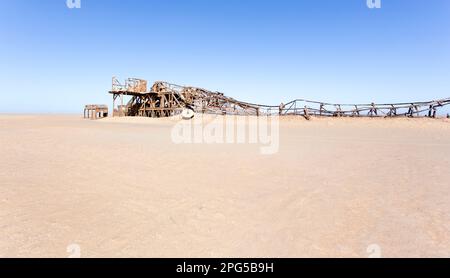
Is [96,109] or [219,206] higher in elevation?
[96,109]

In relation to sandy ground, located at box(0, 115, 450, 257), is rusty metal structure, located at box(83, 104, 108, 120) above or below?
above

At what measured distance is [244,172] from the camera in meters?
8.00

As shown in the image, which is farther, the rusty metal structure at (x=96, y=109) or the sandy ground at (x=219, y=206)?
the rusty metal structure at (x=96, y=109)

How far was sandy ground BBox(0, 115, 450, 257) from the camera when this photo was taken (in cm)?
385

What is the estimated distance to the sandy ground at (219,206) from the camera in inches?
151

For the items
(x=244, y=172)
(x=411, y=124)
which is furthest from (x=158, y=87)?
(x=244, y=172)

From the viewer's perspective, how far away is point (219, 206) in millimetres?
5316

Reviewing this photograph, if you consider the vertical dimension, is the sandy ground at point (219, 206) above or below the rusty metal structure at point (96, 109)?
below

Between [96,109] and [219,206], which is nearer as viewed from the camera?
[219,206]

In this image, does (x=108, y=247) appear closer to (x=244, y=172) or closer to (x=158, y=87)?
(x=244, y=172)

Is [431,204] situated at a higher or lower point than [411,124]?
lower

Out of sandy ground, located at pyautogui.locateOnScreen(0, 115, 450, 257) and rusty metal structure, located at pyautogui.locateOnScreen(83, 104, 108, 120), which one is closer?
sandy ground, located at pyautogui.locateOnScreen(0, 115, 450, 257)
